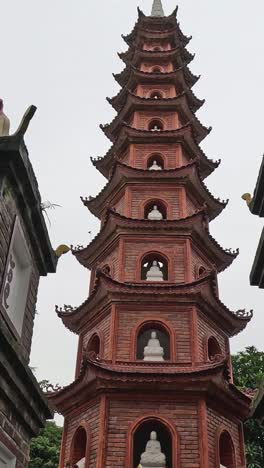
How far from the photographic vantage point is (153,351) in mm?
14914

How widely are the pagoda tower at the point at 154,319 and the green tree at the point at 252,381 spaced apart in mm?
6221

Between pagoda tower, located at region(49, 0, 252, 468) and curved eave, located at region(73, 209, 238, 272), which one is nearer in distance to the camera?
pagoda tower, located at region(49, 0, 252, 468)

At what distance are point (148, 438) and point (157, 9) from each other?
25.0 metres

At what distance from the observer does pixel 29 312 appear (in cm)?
676

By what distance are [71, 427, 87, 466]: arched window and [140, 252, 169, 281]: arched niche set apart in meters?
4.83

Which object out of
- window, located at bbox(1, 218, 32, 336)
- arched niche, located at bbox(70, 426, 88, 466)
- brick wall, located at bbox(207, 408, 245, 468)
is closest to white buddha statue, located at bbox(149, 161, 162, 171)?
brick wall, located at bbox(207, 408, 245, 468)

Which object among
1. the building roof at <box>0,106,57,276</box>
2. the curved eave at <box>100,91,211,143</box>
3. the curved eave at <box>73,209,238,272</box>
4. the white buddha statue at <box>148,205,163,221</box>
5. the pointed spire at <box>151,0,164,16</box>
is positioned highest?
the pointed spire at <box>151,0,164,16</box>

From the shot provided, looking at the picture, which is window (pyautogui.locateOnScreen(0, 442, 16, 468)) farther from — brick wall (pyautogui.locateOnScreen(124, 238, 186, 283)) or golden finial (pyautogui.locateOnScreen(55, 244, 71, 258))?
brick wall (pyautogui.locateOnScreen(124, 238, 186, 283))

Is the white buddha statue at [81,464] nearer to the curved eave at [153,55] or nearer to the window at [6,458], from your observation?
the window at [6,458]

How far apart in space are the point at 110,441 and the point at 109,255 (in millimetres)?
6425

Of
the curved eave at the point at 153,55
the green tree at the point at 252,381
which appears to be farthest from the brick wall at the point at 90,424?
the curved eave at the point at 153,55

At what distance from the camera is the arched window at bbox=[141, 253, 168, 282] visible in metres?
16.7

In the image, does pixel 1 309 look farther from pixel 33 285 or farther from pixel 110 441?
pixel 110 441

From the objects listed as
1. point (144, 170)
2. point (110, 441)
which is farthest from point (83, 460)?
point (144, 170)
